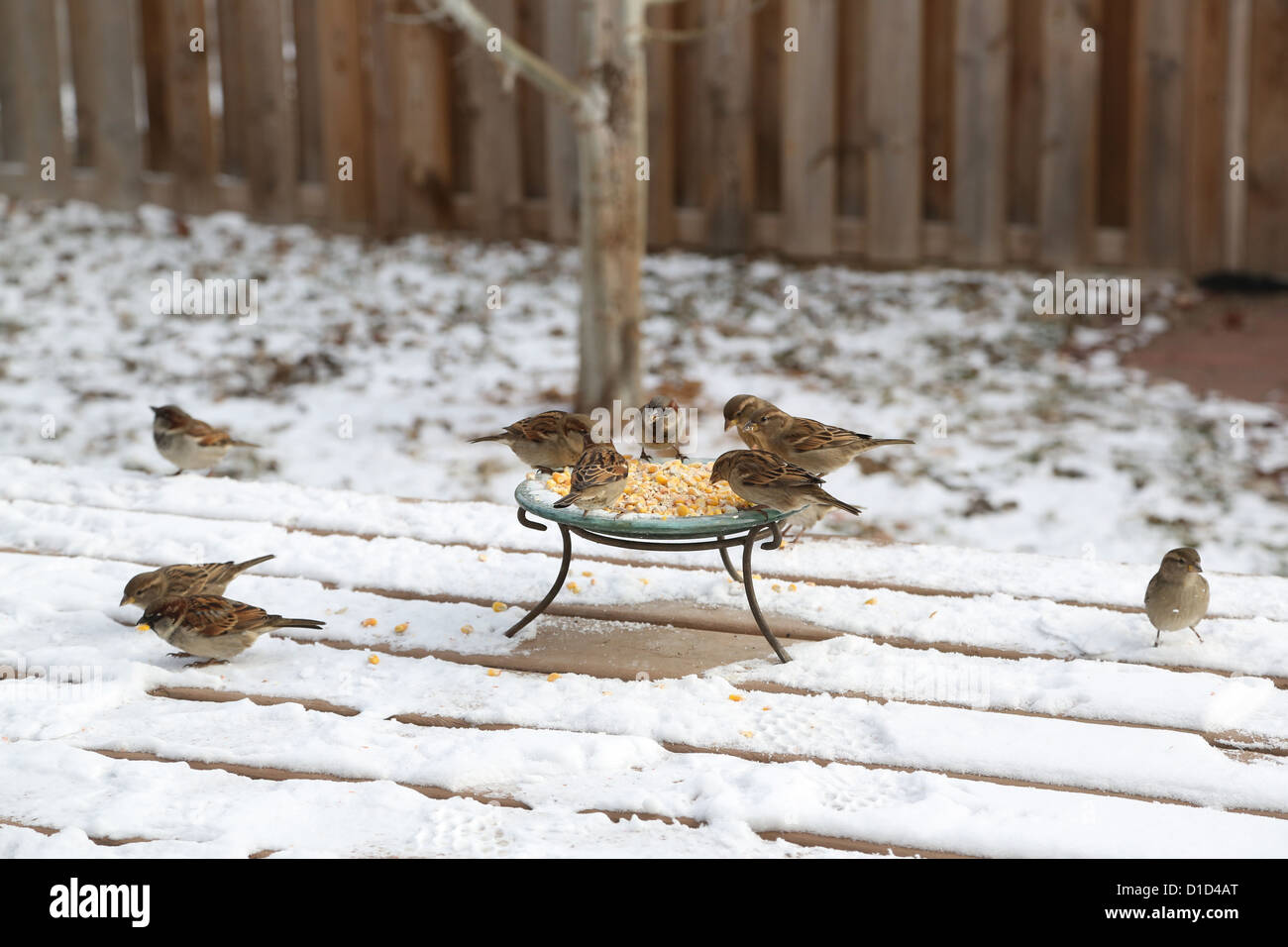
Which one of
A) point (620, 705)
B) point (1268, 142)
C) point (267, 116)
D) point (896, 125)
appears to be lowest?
point (620, 705)

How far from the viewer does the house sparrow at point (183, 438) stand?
237 inches

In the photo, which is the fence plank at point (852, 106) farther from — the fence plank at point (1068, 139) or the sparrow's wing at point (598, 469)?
the sparrow's wing at point (598, 469)

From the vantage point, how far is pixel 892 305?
8.62 meters

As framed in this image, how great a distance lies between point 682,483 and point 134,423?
3891 mm

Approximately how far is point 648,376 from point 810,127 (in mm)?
2120

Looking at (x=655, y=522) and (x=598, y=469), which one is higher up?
(x=598, y=469)

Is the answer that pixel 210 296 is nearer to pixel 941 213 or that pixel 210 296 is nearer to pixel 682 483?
pixel 941 213

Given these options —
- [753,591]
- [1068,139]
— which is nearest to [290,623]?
[753,591]

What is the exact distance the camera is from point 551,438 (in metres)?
4.84

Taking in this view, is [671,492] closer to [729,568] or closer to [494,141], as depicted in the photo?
[729,568]

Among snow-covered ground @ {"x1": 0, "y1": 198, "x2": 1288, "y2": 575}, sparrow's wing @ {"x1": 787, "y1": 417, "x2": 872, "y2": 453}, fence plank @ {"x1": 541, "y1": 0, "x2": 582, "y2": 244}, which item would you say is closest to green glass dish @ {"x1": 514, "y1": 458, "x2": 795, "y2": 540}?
sparrow's wing @ {"x1": 787, "y1": 417, "x2": 872, "y2": 453}

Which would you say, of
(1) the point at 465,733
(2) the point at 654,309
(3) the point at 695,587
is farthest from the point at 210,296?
(1) the point at 465,733

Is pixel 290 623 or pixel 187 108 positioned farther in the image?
pixel 187 108

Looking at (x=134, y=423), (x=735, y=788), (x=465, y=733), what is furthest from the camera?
(x=134, y=423)
